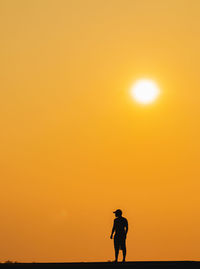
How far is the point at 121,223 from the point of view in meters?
36.8
